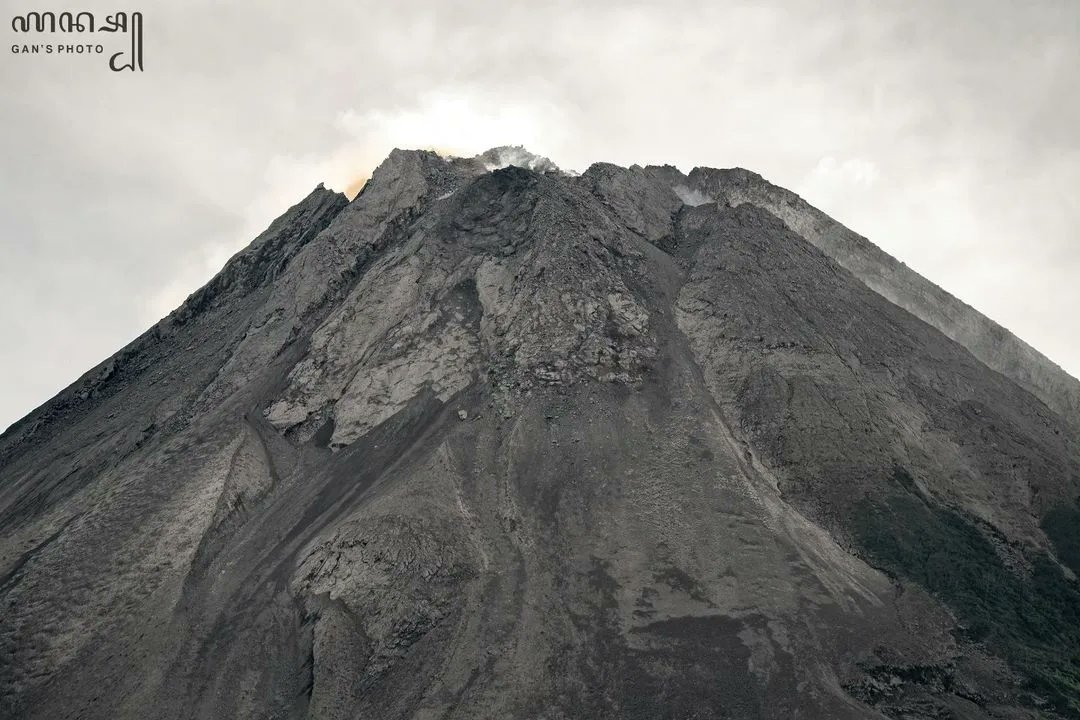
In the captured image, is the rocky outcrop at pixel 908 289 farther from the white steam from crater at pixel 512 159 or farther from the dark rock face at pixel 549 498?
the white steam from crater at pixel 512 159

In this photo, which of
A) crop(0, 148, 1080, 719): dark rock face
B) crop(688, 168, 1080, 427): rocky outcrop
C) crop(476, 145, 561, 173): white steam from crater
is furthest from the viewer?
crop(476, 145, 561, 173): white steam from crater

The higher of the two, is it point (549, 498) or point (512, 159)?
point (512, 159)

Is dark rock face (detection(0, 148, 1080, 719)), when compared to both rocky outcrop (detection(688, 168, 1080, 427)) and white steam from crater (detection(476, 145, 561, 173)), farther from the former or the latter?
white steam from crater (detection(476, 145, 561, 173))

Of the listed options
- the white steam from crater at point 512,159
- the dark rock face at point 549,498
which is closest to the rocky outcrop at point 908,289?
the dark rock face at point 549,498

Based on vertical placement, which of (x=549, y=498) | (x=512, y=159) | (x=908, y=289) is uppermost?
(x=512, y=159)

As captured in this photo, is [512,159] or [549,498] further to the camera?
[512,159]

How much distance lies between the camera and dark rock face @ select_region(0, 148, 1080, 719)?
27219mm

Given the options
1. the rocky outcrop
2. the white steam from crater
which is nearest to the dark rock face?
the rocky outcrop

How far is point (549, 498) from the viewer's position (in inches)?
1339

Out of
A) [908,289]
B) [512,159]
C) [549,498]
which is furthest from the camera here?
[512,159]

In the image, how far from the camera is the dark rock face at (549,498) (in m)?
27.2

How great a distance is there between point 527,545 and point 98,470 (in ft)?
86.6

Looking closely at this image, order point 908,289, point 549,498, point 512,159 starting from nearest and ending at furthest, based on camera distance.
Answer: point 549,498, point 908,289, point 512,159

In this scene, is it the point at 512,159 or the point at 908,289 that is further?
the point at 512,159
